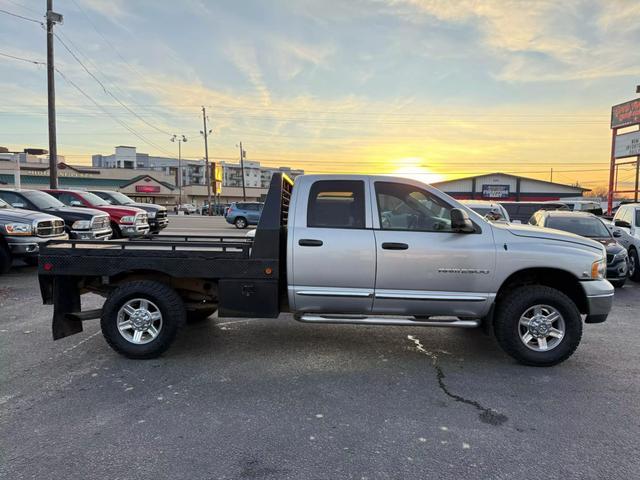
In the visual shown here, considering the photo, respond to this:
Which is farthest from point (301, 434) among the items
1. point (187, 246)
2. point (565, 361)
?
point (565, 361)

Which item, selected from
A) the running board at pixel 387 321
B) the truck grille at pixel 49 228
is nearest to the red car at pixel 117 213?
the truck grille at pixel 49 228

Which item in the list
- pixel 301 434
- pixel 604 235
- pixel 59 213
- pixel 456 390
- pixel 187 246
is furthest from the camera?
pixel 59 213

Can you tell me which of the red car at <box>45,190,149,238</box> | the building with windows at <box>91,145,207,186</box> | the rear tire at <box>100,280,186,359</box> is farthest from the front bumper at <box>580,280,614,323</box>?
the building with windows at <box>91,145,207,186</box>

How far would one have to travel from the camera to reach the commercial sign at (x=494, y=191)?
52.1m

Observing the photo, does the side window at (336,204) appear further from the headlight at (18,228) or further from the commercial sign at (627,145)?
the commercial sign at (627,145)

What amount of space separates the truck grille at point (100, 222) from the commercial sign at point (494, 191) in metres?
48.7

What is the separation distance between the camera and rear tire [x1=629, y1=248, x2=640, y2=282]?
9438 mm

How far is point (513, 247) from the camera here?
430 centimetres

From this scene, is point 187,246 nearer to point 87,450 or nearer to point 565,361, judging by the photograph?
point 87,450

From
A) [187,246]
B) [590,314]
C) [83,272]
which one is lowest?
[590,314]

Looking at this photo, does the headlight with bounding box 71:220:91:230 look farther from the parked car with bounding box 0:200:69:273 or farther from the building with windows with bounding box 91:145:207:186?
the building with windows with bounding box 91:145:207:186

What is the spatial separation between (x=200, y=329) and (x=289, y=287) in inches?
72.0

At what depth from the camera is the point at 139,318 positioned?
175 inches

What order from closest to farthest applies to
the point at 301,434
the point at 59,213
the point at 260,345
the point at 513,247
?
1. the point at 301,434
2. the point at 513,247
3. the point at 260,345
4. the point at 59,213
